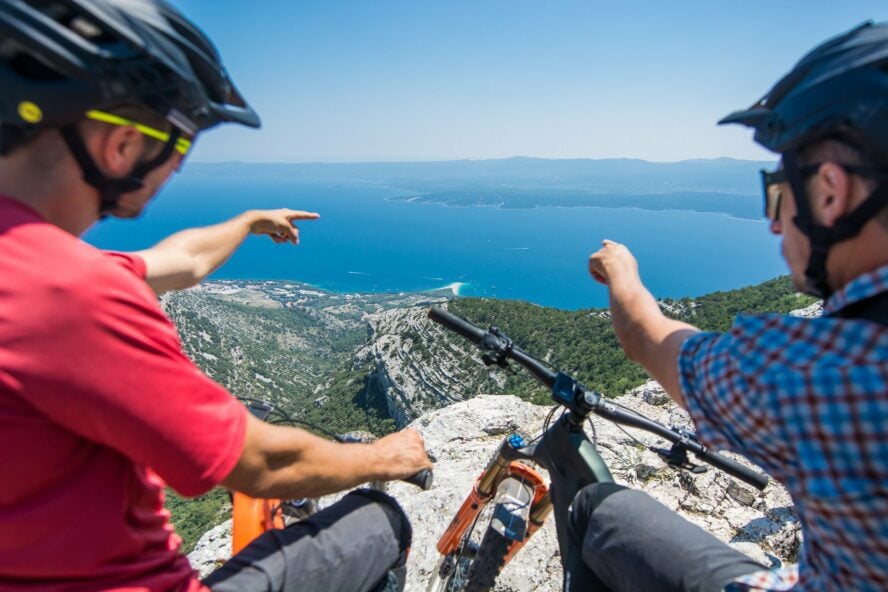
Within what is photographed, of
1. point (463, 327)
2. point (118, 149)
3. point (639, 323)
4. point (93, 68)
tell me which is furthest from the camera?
point (463, 327)

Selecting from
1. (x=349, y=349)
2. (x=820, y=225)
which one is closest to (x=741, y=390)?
(x=820, y=225)

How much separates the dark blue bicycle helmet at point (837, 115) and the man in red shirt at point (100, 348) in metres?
2.03

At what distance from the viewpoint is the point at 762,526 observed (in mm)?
4711

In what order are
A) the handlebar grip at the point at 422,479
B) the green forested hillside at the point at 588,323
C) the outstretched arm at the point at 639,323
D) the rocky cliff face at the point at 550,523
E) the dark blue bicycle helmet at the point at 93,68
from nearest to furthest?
the dark blue bicycle helmet at the point at 93,68
the outstretched arm at the point at 639,323
the handlebar grip at the point at 422,479
the rocky cliff face at the point at 550,523
the green forested hillside at the point at 588,323

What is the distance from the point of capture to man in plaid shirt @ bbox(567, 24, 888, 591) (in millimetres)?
1253

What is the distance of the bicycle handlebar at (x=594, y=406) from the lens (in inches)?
108

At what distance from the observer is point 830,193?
4.87 feet

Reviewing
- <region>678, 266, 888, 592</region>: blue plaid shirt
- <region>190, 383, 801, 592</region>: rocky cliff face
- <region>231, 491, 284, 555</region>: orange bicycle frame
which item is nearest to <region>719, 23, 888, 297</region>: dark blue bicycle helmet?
<region>678, 266, 888, 592</region>: blue plaid shirt

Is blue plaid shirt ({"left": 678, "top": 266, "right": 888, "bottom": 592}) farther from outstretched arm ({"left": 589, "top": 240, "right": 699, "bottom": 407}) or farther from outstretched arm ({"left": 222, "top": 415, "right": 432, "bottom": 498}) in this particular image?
outstretched arm ({"left": 222, "top": 415, "right": 432, "bottom": 498})

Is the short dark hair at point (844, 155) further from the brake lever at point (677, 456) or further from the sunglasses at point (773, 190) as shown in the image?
the brake lever at point (677, 456)

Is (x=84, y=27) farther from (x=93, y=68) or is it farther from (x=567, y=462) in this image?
(x=567, y=462)

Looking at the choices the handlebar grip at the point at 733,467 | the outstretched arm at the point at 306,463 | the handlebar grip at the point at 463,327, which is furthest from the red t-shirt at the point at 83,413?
the handlebar grip at the point at 733,467

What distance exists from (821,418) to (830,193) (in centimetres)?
73

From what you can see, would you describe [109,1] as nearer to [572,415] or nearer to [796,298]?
[572,415]
